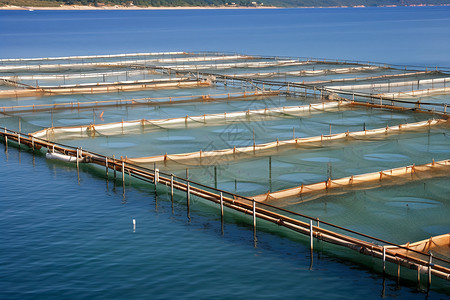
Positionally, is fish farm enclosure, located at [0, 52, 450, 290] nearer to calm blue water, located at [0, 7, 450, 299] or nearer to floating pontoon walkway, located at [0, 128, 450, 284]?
floating pontoon walkway, located at [0, 128, 450, 284]

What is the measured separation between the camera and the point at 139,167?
31422 millimetres

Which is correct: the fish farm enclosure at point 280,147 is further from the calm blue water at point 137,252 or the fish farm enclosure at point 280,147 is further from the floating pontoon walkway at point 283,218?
the calm blue water at point 137,252

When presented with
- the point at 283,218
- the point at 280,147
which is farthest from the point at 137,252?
the point at 280,147

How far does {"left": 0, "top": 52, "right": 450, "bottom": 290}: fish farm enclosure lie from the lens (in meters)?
25.5

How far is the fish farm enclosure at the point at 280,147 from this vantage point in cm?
2545

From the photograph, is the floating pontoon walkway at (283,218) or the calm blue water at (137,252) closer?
the floating pontoon walkway at (283,218)

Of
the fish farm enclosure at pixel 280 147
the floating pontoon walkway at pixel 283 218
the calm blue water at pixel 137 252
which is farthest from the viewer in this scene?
the fish farm enclosure at pixel 280 147

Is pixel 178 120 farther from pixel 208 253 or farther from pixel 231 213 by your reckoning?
pixel 208 253

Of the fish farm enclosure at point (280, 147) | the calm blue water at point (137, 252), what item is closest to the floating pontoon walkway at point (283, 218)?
the fish farm enclosure at point (280, 147)

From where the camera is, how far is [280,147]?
123ft

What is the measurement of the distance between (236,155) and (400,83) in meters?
31.7

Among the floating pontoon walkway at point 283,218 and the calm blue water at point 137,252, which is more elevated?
the floating pontoon walkway at point 283,218

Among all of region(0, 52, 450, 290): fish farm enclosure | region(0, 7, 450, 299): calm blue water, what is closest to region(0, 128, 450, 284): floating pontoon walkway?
region(0, 52, 450, 290): fish farm enclosure

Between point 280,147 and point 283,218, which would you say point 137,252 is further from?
point 280,147
